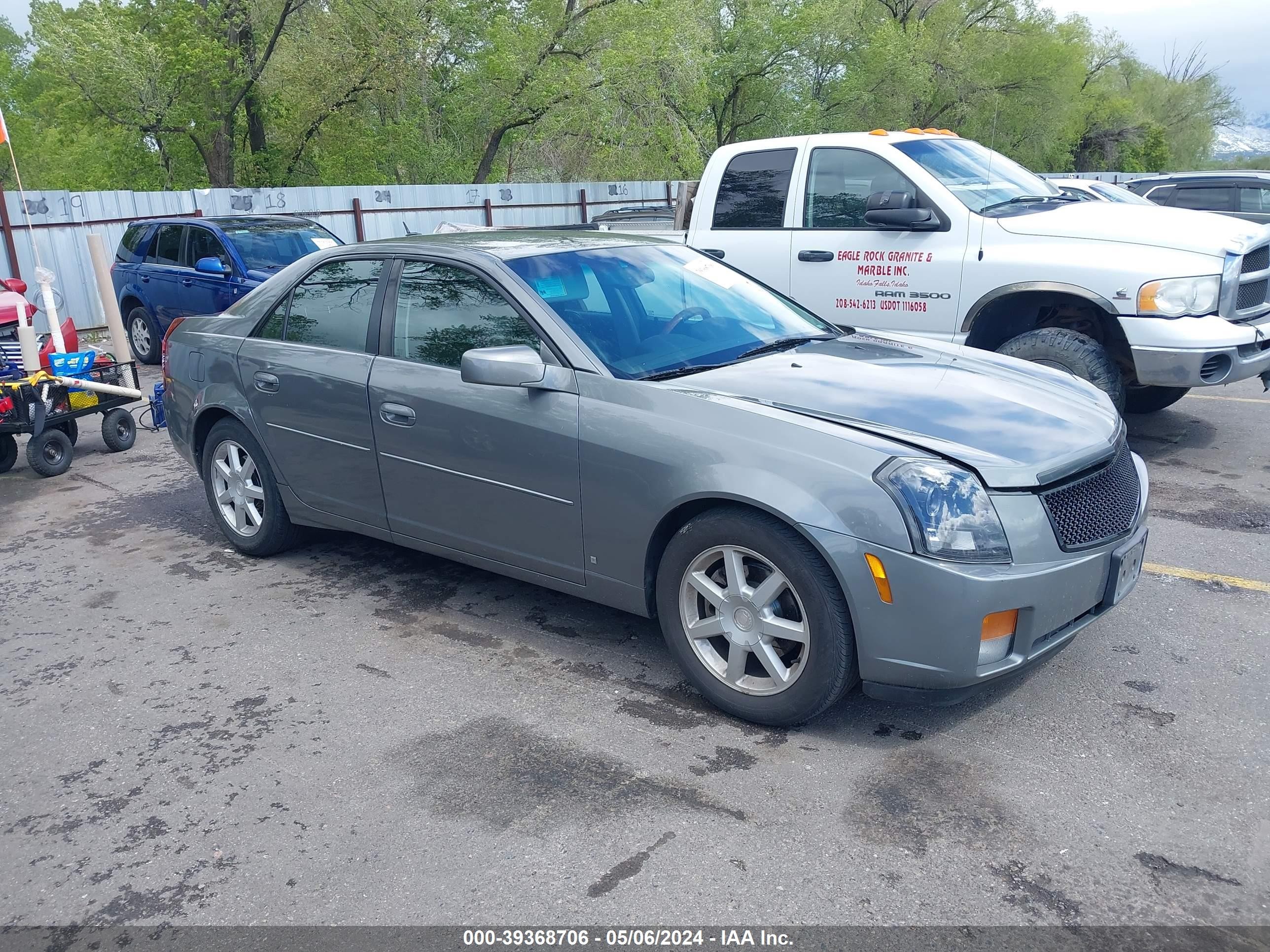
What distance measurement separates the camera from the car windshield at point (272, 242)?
11633 millimetres

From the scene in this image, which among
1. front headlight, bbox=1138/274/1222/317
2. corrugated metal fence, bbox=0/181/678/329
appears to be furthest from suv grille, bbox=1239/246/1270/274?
corrugated metal fence, bbox=0/181/678/329

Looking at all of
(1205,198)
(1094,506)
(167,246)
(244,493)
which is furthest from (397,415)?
(1205,198)

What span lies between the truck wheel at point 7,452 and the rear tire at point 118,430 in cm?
63

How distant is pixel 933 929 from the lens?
2531 millimetres

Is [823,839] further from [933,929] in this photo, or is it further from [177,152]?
[177,152]

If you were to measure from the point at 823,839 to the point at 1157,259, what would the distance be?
183 inches

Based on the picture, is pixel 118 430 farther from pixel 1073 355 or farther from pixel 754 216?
pixel 1073 355

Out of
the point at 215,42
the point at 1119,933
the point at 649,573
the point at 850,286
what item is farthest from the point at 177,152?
the point at 1119,933

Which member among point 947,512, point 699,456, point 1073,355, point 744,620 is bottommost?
point 744,620

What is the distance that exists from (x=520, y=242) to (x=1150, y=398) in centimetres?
541

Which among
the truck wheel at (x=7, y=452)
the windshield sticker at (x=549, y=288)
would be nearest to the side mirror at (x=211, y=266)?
the truck wheel at (x=7, y=452)

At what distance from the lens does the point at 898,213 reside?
652 centimetres

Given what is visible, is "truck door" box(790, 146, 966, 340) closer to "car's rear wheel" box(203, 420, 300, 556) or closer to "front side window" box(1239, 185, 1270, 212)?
"car's rear wheel" box(203, 420, 300, 556)

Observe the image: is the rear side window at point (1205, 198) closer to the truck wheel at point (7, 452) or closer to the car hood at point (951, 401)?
the car hood at point (951, 401)
